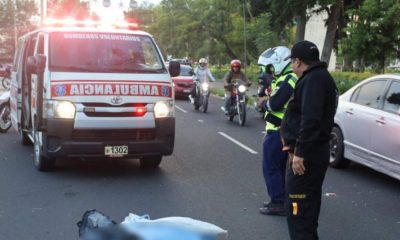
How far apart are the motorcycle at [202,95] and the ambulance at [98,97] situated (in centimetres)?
912

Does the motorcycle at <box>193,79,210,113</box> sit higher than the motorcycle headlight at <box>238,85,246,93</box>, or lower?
lower

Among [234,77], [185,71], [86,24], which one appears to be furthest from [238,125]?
[185,71]

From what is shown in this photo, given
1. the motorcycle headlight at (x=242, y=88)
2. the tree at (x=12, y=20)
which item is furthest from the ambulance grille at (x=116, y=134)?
the tree at (x=12, y=20)

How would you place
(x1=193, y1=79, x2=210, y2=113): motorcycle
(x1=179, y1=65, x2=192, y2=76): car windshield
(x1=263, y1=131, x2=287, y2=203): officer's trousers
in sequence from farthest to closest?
(x1=179, y1=65, x2=192, y2=76): car windshield → (x1=193, y1=79, x2=210, y2=113): motorcycle → (x1=263, y1=131, x2=287, y2=203): officer's trousers

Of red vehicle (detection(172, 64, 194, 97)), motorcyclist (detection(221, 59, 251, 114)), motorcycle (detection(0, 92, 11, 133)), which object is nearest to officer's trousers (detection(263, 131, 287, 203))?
motorcycle (detection(0, 92, 11, 133))

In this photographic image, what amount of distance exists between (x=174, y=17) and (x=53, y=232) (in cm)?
4812

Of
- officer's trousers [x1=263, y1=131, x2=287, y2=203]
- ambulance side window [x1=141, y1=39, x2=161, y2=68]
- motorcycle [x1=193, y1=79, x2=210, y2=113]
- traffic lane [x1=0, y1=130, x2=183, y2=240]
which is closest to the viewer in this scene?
traffic lane [x1=0, y1=130, x2=183, y2=240]

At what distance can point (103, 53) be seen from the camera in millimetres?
8102

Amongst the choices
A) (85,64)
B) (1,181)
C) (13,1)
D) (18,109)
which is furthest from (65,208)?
(13,1)

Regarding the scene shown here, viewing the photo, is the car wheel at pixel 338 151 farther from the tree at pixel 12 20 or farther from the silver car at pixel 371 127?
the tree at pixel 12 20

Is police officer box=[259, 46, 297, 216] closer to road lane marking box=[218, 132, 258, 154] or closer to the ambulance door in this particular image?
the ambulance door

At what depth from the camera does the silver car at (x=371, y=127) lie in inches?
287

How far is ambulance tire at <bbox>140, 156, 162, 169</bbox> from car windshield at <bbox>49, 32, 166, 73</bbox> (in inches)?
52.6

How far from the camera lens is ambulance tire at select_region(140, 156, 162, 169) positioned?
8.48 metres
